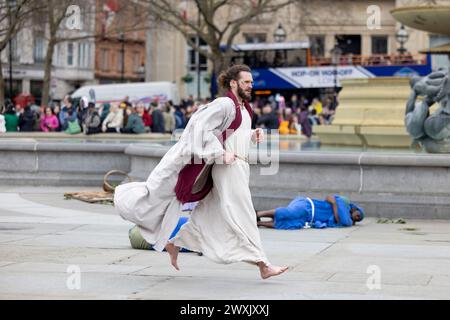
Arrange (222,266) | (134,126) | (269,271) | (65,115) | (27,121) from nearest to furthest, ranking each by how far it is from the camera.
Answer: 1. (269,271)
2. (222,266)
3. (134,126)
4. (65,115)
5. (27,121)

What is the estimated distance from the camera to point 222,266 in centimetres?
1130

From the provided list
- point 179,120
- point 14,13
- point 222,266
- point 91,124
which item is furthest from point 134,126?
point 222,266

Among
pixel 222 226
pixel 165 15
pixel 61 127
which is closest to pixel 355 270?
pixel 222 226

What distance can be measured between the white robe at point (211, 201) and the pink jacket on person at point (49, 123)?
25.5 meters

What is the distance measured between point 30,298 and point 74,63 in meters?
81.8

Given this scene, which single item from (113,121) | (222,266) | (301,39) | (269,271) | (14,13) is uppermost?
(301,39)

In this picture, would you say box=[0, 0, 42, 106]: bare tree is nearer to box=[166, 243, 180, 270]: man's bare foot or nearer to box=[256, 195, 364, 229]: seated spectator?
box=[256, 195, 364, 229]: seated spectator

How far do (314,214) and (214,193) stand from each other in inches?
203

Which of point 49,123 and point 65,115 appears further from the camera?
point 49,123

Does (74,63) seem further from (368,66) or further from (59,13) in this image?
(59,13)

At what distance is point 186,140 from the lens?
10.3 metres

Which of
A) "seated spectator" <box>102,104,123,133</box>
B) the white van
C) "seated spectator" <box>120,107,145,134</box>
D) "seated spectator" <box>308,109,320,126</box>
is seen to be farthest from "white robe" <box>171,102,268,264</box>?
the white van

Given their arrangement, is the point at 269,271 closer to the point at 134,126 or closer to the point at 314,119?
the point at 134,126

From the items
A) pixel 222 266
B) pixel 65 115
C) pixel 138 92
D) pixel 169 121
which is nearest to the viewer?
pixel 222 266
